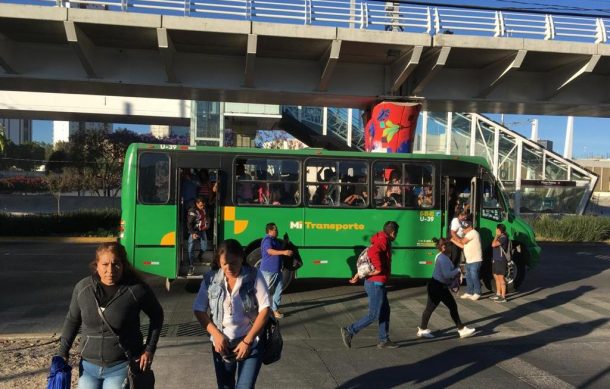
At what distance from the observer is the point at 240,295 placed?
3.52 meters

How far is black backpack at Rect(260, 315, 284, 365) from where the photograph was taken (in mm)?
3598

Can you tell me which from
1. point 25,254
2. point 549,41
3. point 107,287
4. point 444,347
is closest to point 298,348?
point 444,347

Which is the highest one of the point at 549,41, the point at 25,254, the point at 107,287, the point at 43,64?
the point at 549,41

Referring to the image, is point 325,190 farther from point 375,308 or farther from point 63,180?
point 63,180

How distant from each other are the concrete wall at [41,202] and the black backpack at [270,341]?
1178 inches

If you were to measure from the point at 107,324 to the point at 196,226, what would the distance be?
23.1ft

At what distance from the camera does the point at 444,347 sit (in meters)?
6.74

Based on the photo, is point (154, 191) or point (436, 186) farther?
point (436, 186)

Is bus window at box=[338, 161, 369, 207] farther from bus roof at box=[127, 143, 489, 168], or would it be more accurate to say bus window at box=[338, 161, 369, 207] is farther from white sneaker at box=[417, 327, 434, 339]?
white sneaker at box=[417, 327, 434, 339]

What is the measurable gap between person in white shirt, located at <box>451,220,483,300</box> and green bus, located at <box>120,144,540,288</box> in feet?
3.03

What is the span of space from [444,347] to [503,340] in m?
1.03

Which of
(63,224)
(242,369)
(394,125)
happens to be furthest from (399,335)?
(63,224)

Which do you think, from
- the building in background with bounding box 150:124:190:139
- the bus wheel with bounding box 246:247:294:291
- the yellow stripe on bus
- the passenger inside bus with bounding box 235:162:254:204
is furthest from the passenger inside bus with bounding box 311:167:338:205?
the building in background with bounding box 150:124:190:139

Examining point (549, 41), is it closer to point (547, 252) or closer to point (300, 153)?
point (547, 252)
